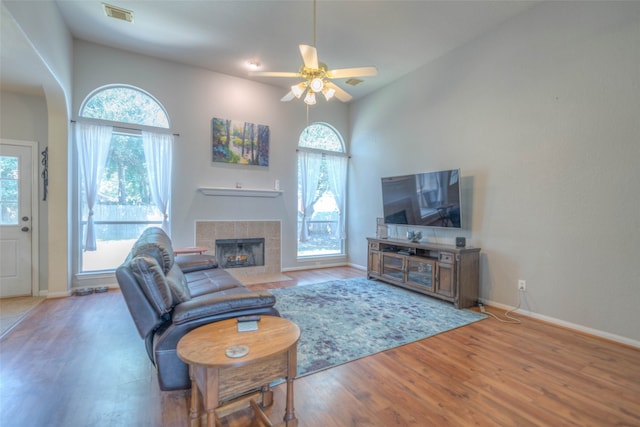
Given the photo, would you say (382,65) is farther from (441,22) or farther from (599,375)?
(599,375)

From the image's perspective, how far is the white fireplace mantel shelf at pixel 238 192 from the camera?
4.95 metres

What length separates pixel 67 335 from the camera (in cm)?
276

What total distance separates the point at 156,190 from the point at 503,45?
5310mm

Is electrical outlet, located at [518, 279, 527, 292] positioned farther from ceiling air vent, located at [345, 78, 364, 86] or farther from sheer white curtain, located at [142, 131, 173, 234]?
sheer white curtain, located at [142, 131, 173, 234]

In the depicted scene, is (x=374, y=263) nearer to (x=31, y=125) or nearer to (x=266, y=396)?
(x=266, y=396)

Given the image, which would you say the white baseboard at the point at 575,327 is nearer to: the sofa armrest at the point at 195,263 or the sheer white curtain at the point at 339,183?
the sheer white curtain at the point at 339,183

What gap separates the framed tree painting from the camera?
16.6 feet

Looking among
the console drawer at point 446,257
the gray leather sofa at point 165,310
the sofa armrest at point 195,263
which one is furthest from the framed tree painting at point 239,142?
the gray leather sofa at point 165,310

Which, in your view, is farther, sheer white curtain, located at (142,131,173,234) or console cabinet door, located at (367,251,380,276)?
console cabinet door, located at (367,251,380,276)

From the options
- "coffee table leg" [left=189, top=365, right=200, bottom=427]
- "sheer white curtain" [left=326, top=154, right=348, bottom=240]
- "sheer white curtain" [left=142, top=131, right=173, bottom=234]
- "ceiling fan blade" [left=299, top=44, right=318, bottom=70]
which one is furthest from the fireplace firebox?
"coffee table leg" [left=189, top=365, right=200, bottom=427]

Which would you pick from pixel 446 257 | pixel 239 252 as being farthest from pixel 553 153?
pixel 239 252

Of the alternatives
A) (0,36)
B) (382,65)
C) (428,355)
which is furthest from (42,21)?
(428,355)

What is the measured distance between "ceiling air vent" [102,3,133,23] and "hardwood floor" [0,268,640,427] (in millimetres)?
3576

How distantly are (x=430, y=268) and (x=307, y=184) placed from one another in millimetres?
2907
